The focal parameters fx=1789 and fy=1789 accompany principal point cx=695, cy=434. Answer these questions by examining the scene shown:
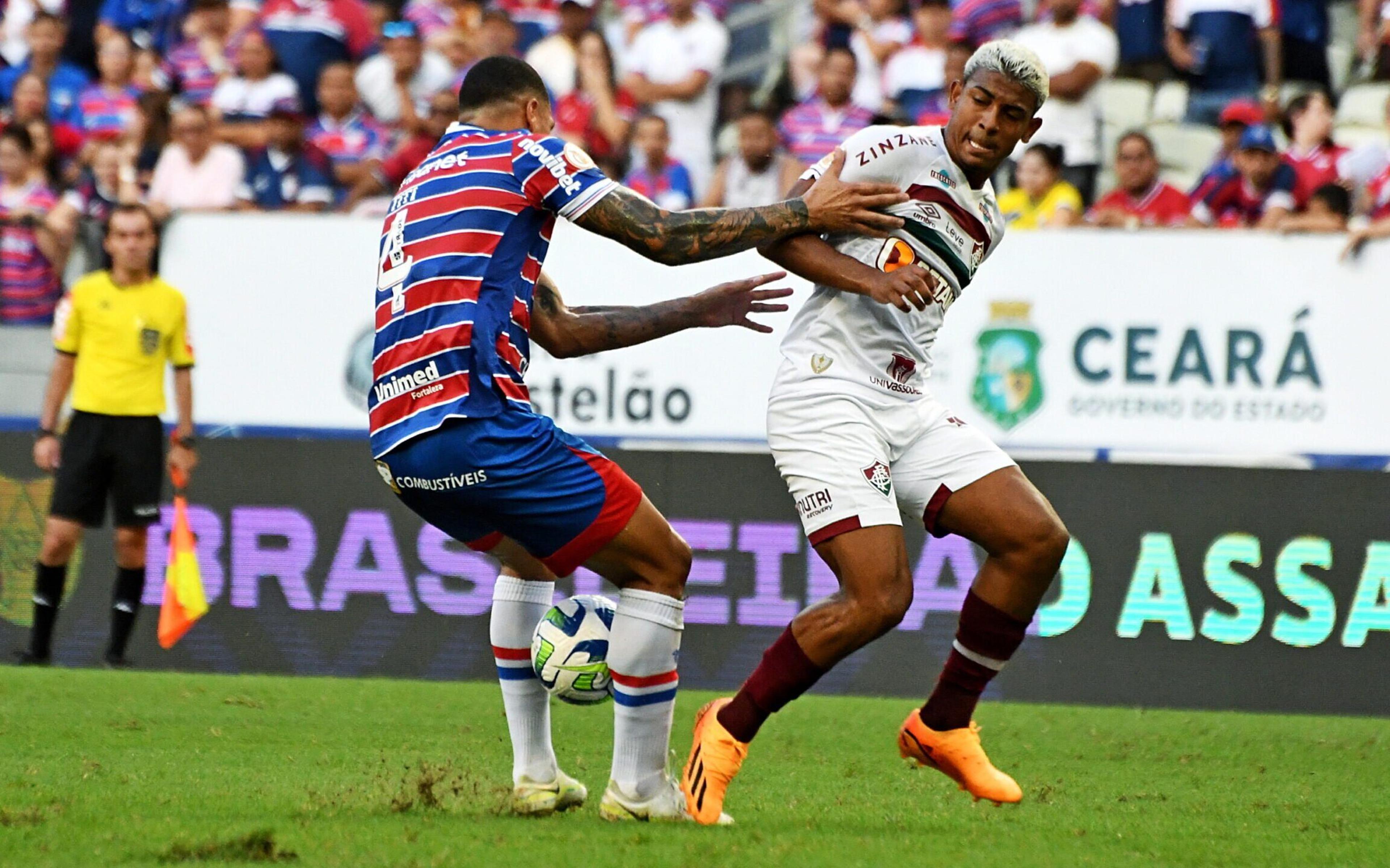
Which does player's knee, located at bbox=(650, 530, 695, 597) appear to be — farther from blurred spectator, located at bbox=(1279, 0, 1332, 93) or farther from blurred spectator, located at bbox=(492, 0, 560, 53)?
blurred spectator, located at bbox=(492, 0, 560, 53)

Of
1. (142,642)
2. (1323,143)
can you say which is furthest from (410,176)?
(1323,143)

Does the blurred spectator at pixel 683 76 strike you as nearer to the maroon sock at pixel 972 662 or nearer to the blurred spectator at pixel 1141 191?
the blurred spectator at pixel 1141 191

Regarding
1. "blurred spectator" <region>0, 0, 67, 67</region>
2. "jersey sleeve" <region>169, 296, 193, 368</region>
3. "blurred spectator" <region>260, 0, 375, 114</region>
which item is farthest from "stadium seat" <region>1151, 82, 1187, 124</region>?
"blurred spectator" <region>0, 0, 67, 67</region>

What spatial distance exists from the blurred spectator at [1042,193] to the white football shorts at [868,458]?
5582 mm

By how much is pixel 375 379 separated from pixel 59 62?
1019cm

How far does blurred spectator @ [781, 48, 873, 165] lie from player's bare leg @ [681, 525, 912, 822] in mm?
7033

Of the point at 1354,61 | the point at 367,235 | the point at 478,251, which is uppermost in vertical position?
the point at 1354,61

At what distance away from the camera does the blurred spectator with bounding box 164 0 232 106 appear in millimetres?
13789

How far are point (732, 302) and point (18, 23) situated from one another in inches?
430

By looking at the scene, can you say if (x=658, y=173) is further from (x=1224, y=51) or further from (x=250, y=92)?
(x=1224, y=51)

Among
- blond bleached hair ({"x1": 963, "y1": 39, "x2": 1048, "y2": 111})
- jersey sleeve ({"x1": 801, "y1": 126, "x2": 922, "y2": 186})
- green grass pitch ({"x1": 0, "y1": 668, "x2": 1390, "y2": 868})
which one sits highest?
blond bleached hair ({"x1": 963, "y1": 39, "x2": 1048, "y2": 111})

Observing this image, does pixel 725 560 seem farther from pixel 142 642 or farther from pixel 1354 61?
pixel 1354 61

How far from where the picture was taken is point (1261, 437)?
33.0 feet

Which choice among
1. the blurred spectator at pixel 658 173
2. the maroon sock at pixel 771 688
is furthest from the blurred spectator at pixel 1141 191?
the maroon sock at pixel 771 688
